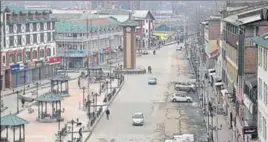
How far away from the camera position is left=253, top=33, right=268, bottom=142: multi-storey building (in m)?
15.2

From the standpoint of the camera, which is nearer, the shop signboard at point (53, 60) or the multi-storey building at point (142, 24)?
the shop signboard at point (53, 60)

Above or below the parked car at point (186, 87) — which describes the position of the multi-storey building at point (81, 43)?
above

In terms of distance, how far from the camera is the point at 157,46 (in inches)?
3718

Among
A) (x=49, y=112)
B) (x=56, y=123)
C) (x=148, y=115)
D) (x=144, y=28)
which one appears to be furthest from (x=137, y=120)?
(x=144, y=28)

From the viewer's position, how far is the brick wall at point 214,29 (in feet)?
165

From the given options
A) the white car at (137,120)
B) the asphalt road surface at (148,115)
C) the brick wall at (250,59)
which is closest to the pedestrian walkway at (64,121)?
the asphalt road surface at (148,115)

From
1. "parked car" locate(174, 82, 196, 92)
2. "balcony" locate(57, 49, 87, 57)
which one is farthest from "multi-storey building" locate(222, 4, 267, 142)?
"balcony" locate(57, 49, 87, 57)

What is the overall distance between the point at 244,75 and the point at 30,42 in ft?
86.4

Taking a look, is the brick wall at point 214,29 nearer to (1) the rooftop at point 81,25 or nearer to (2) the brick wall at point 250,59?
(1) the rooftop at point 81,25

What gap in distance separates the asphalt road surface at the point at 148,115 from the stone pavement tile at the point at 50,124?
5.44ft

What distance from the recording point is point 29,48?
1743 inches

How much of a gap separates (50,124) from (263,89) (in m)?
14.5

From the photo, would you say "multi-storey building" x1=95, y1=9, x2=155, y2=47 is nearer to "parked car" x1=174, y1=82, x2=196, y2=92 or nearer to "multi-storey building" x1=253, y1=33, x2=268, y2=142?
"parked car" x1=174, y1=82, x2=196, y2=92

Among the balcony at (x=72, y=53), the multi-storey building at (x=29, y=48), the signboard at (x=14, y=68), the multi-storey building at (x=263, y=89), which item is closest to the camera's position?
the multi-storey building at (x=263, y=89)
